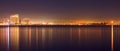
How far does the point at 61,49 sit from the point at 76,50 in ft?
3.30

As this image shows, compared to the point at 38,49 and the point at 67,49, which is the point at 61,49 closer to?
the point at 67,49

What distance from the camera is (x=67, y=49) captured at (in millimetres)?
19453

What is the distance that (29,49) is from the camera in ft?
65.0

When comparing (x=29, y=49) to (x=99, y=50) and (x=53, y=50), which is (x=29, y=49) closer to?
(x=53, y=50)

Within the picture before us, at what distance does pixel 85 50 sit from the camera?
1880cm

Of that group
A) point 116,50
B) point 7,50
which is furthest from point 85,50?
point 7,50

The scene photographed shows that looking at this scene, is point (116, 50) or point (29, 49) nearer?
point (116, 50)

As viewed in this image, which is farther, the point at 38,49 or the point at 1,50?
the point at 38,49

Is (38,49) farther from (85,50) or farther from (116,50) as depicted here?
(116,50)

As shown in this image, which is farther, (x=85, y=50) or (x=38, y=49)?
(x=38, y=49)

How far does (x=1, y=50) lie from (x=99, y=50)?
20.0 feet

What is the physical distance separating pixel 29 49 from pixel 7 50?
60.7 inches

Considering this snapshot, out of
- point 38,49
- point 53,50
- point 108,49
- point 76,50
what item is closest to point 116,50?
point 108,49

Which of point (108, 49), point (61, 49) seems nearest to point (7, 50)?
point (61, 49)
